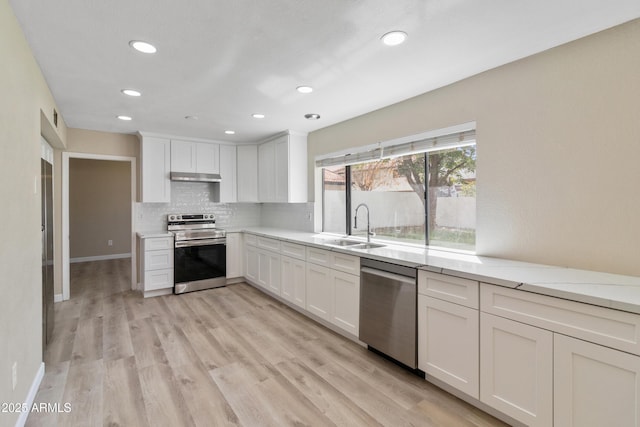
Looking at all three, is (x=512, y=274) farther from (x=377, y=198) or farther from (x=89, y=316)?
(x=89, y=316)

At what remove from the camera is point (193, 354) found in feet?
9.14

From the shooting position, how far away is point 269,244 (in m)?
4.37

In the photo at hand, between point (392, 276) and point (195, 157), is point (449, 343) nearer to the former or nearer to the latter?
point (392, 276)

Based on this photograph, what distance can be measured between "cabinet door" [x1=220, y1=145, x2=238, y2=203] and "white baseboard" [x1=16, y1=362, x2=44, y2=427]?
3272 mm

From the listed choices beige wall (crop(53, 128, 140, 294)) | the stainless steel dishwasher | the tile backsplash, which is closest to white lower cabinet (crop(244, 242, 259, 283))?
the tile backsplash

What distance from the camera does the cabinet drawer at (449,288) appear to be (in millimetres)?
2014

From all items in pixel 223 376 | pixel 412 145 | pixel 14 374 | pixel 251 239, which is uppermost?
pixel 412 145

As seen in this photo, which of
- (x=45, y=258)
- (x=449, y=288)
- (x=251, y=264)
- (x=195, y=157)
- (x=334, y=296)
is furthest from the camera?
(x=195, y=157)

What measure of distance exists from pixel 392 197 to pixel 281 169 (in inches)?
71.7

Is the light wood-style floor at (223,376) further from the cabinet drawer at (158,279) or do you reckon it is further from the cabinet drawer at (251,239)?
the cabinet drawer at (251,239)

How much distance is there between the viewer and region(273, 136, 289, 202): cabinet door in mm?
4520

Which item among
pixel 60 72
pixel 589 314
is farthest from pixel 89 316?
pixel 589 314

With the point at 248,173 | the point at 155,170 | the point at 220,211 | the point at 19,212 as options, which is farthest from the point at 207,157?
the point at 19,212

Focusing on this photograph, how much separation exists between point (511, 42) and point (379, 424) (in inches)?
99.5
